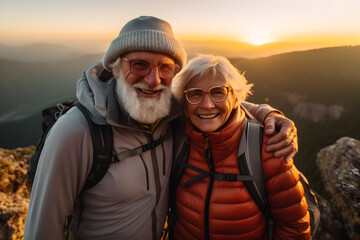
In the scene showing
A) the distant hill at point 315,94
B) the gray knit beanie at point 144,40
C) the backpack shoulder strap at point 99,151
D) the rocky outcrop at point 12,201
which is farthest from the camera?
the distant hill at point 315,94

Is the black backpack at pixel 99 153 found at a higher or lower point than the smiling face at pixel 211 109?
lower

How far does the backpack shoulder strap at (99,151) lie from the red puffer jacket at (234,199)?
1.20 metres

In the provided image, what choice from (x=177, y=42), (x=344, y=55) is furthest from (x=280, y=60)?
(x=177, y=42)

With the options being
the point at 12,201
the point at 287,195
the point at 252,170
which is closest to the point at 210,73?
the point at 252,170

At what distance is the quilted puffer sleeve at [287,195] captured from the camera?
7.73 feet

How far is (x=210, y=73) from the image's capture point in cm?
263

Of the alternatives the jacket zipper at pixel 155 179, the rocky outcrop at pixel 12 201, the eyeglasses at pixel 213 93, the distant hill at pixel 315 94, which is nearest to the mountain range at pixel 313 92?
the distant hill at pixel 315 94

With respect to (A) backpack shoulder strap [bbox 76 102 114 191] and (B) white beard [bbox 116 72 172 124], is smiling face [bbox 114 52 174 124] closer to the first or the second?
(B) white beard [bbox 116 72 172 124]

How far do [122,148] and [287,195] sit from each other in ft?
7.69

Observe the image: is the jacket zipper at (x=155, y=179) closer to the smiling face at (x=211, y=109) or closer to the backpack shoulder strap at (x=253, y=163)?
the smiling face at (x=211, y=109)

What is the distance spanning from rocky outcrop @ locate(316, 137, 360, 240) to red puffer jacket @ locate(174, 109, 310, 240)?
2453 millimetres

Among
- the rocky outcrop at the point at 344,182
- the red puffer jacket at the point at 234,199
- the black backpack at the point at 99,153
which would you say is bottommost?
the rocky outcrop at the point at 344,182

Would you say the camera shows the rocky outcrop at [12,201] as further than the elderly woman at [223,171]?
Yes

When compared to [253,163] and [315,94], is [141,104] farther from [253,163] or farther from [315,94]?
[315,94]
